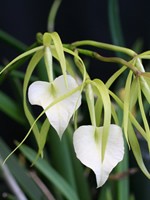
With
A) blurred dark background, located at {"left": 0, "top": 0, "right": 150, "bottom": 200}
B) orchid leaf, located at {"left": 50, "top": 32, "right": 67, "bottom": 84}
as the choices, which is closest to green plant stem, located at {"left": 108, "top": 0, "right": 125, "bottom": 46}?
blurred dark background, located at {"left": 0, "top": 0, "right": 150, "bottom": 200}

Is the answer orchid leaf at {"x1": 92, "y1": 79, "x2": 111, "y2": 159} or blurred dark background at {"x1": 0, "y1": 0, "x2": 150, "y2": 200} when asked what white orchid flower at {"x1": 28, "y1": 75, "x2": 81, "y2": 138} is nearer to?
orchid leaf at {"x1": 92, "y1": 79, "x2": 111, "y2": 159}

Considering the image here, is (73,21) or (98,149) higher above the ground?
(73,21)

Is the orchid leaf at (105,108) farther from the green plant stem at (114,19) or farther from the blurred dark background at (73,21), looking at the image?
the blurred dark background at (73,21)

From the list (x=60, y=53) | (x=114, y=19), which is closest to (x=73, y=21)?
(x=114, y=19)

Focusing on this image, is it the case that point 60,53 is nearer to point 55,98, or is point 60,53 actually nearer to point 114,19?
point 55,98

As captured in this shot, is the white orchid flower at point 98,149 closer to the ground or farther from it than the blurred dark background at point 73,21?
closer to the ground

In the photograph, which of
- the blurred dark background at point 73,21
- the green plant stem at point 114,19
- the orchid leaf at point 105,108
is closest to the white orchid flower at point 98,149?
the orchid leaf at point 105,108
